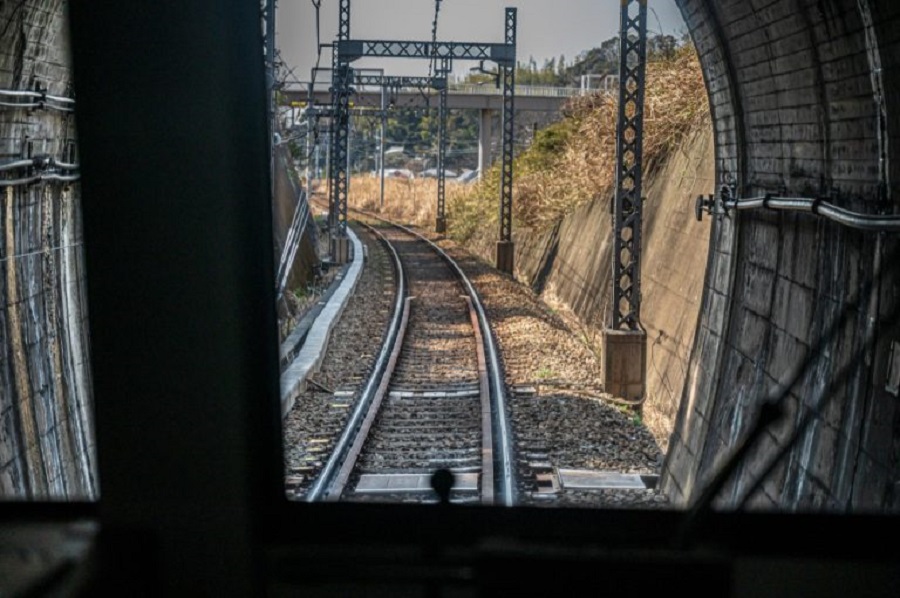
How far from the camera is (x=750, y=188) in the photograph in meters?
8.34

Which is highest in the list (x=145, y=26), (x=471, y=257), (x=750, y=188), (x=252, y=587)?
(x=145, y=26)

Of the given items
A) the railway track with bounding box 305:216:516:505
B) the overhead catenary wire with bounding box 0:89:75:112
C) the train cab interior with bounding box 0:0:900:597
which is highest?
the overhead catenary wire with bounding box 0:89:75:112

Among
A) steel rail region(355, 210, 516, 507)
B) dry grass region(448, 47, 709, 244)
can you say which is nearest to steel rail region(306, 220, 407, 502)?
steel rail region(355, 210, 516, 507)

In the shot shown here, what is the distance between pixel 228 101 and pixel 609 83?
28.8 meters

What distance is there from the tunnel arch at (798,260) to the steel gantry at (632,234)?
520cm

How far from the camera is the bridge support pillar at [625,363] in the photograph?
48.1ft

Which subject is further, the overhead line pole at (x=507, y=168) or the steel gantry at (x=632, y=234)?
the overhead line pole at (x=507, y=168)

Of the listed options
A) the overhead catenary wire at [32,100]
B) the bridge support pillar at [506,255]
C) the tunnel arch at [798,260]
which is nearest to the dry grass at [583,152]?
the bridge support pillar at [506,255]

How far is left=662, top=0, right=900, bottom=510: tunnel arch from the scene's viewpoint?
221 inches

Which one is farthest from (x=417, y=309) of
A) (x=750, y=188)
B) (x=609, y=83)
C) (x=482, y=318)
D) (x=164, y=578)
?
(x=164, y=578)

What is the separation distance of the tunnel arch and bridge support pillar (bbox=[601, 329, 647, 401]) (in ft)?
16.8

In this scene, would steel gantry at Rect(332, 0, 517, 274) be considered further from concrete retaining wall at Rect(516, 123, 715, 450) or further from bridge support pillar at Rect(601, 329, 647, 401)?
bridge support pillar at Rect(601, 329, 647, 401)

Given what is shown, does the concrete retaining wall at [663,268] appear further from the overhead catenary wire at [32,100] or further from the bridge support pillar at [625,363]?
the overhead catenary wire at [32,100]

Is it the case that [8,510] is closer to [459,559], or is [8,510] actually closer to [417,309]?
[459,559]
